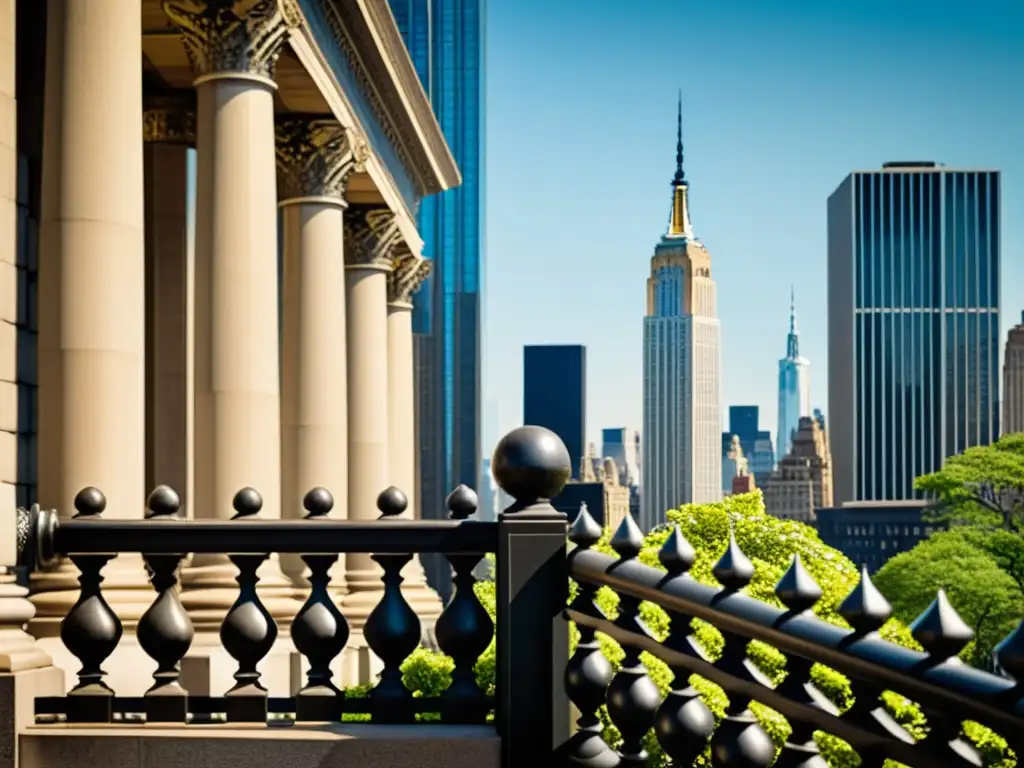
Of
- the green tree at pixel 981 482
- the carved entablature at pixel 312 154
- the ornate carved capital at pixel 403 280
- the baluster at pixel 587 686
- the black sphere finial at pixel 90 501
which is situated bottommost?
the green tree at pixel 981 482

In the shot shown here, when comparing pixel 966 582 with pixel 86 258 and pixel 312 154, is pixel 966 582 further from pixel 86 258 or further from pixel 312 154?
pixel 86 258

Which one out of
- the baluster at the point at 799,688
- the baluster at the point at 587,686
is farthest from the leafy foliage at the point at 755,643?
the baluster at the point at 799,688

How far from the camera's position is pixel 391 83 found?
166 feet

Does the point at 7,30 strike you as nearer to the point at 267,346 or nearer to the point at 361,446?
the point at 267,346

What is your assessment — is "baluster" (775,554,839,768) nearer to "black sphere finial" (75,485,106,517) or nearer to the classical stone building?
"black sphere finial" (75,485,106,517)

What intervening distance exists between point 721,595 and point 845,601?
1385mm

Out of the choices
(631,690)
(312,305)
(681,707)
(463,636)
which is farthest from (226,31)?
(681,707)

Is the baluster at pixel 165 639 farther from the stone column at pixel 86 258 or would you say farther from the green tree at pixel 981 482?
the green tree at pixel 981 482

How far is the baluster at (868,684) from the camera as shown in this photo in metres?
5.57

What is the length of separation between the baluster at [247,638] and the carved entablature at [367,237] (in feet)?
150

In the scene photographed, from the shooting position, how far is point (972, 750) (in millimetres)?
5227

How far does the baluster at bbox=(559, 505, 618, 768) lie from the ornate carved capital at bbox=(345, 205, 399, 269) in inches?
1836

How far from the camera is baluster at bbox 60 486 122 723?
355 inches

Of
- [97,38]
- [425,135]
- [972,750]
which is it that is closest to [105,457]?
[97,38]
